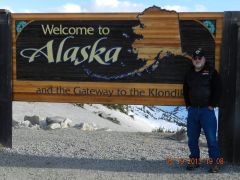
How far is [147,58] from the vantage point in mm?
9438

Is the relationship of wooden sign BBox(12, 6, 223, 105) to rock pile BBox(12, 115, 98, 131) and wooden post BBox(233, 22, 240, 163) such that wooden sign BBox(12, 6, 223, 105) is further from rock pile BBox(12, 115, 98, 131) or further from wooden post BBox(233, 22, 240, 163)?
rock pile BBox(12, 115, 98, 131)

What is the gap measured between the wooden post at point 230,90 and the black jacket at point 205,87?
675 millimetres

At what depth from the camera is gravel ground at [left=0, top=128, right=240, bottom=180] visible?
8281mm

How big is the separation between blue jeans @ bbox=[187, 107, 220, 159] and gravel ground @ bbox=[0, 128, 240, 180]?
0.41m

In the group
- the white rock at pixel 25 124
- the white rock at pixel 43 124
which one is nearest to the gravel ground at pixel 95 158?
the white rock at pixel 43 124

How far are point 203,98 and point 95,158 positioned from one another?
2438 mm

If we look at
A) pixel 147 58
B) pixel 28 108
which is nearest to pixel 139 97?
pixel 147 58

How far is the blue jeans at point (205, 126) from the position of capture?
8.30 meters

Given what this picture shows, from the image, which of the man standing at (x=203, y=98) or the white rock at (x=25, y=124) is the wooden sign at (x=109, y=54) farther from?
the white rock at (x=25, y=124)

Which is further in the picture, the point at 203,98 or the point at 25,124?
the point at 25,124

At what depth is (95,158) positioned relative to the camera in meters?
9.48

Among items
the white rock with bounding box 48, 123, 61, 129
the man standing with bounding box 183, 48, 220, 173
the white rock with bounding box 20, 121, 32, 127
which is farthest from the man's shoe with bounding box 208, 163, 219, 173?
the white rock with bounding box 20, 121, 32, 127

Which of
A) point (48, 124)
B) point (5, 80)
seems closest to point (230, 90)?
point (5, 80)

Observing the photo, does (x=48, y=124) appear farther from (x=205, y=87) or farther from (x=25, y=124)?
(x=205, y=87)
